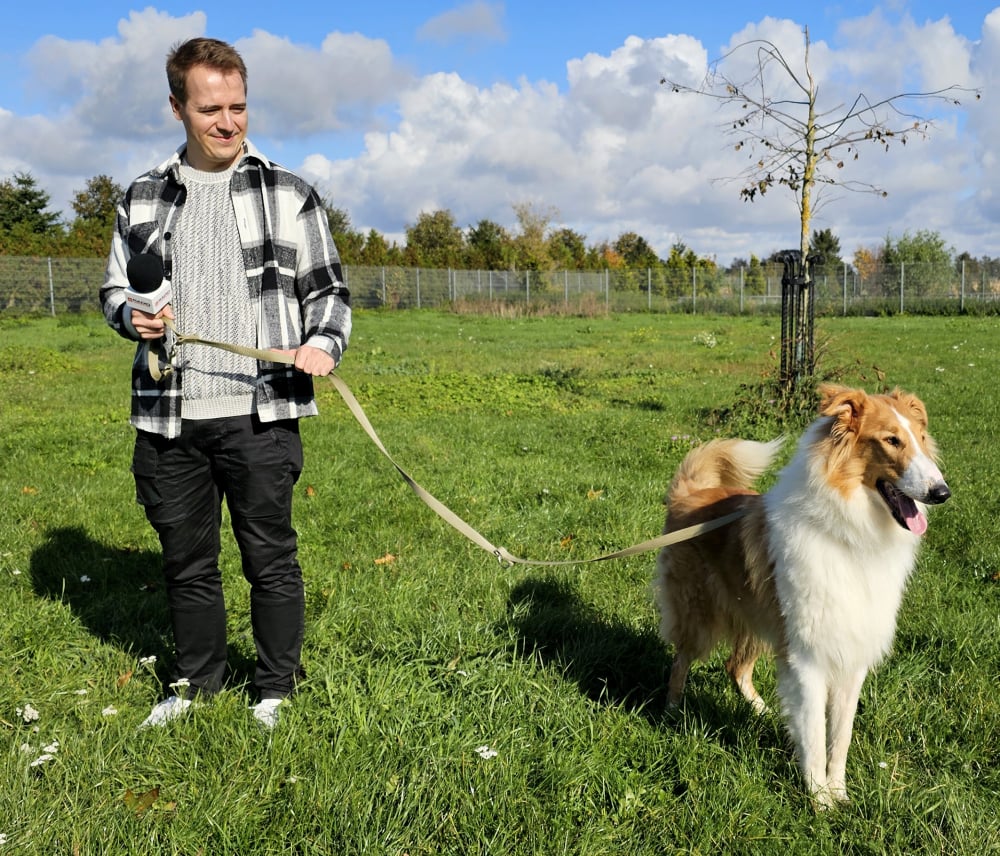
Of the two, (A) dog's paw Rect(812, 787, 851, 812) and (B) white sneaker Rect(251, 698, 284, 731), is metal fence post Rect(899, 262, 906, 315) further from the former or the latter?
(B) white sneaker Rect(251, 698, 284, 731)

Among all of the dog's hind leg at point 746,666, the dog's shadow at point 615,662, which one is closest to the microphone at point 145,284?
the dog's shadow at point 615,662

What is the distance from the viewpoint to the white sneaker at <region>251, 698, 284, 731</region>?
292 cm

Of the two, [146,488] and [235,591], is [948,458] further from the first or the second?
[146,488]

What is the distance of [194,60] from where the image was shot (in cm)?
268

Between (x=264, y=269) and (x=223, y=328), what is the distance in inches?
10.7

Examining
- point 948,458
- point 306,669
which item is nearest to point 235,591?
point 306,669

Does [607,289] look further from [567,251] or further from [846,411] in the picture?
[846,411]

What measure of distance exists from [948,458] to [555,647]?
472 cm

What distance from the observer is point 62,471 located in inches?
261

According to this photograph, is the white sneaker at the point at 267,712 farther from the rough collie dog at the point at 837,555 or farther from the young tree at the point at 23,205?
the young tree at the point at 23,205

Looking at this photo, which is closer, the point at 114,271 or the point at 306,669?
the point at 114,271

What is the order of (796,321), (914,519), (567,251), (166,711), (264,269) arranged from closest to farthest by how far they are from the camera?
(914,519)
(264,269)
(166,711)
(796,321)
(567,251)

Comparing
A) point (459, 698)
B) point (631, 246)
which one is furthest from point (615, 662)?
point (631, 246)

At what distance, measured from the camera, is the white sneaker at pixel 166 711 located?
295cm
